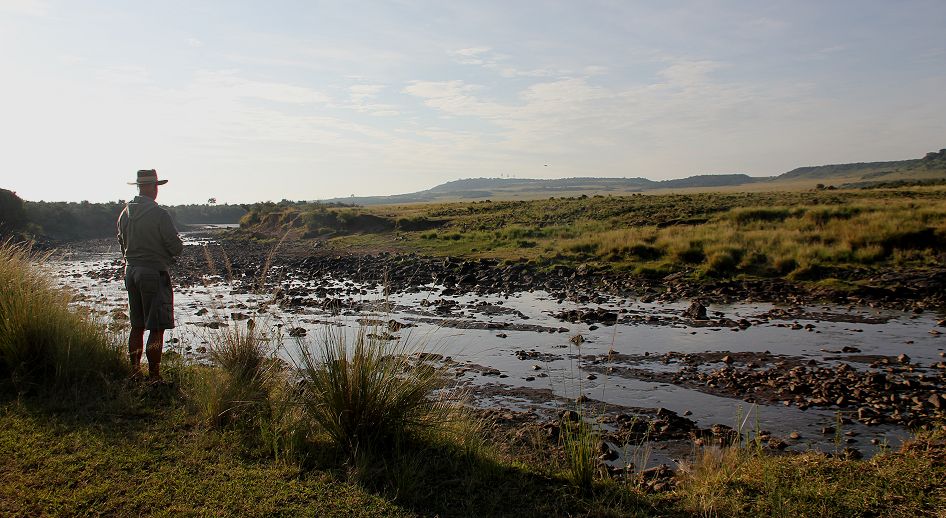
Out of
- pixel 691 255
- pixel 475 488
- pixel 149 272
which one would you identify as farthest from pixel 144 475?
pixel 691 255

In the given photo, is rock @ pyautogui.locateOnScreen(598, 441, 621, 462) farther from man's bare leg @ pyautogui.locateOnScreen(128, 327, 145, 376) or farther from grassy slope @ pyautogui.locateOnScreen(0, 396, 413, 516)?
man's bare leg @ pyautogui.locateOnScreen(128, 327, 145, 376)

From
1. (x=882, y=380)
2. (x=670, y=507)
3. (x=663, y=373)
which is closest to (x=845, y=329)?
(x=882, y=380)

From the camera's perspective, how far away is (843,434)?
720cm

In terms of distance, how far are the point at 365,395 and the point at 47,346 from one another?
4213 mm

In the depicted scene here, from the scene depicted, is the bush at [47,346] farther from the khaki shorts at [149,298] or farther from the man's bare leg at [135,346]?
the khaki shorts at [149,298]

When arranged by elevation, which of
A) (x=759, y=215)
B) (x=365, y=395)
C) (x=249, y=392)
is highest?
(x=759, y=215)

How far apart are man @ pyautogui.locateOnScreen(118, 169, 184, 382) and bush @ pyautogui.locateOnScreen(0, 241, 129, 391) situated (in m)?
0.37

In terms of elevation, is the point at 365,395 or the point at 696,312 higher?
the point at 365,395

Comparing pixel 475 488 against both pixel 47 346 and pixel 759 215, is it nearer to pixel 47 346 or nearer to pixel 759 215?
pixel 47 346

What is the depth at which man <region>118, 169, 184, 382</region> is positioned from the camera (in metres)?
7.24

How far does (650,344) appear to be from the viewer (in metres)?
12.5

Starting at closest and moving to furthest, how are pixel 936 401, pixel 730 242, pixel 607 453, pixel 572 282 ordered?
pixel 607 453 → pixel 936 401 → pixel 572 282 → pixel 730 242

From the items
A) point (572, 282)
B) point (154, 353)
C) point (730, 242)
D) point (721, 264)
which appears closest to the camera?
point (154, 353)

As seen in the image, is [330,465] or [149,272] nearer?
[330,465]
